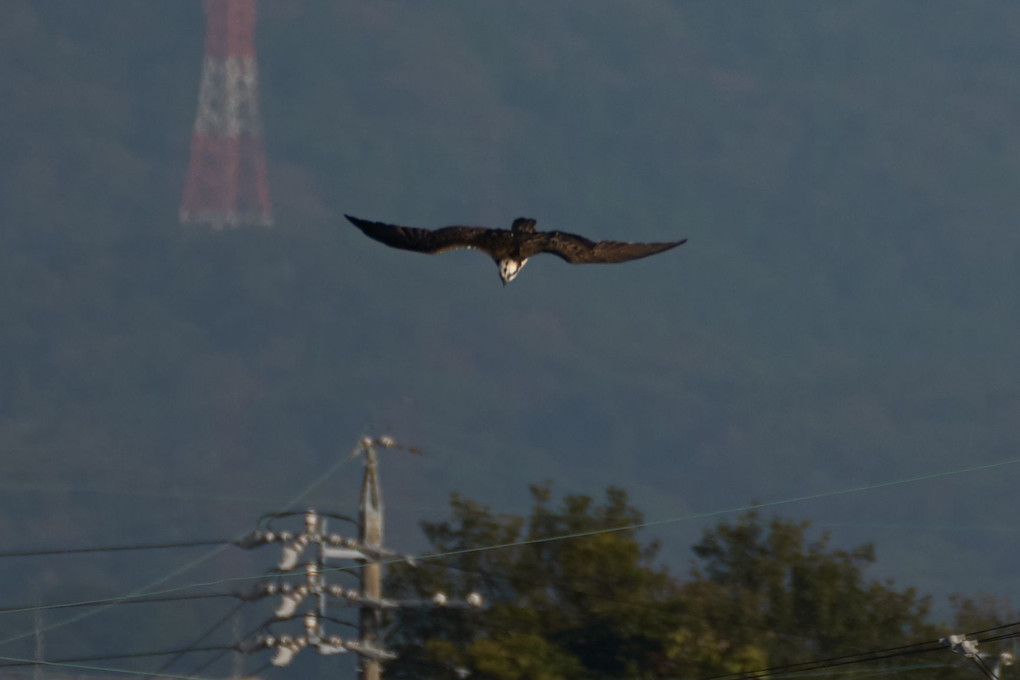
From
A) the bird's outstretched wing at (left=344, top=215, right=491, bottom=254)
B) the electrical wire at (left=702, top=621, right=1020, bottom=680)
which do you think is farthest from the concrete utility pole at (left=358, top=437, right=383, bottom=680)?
the electrical wire at (left=702, top=621, right=1020, bottom=680)

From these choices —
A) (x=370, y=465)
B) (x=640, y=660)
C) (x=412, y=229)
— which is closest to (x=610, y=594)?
(x=640, y=660)

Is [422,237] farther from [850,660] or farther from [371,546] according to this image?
[850,660]

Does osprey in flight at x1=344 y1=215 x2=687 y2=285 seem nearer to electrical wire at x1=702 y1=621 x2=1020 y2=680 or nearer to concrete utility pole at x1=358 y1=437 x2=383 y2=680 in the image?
concrete utility pole at x1=358 y1=437 x2=383 y2=680

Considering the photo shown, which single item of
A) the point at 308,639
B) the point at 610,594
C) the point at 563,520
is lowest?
the point at 308,639

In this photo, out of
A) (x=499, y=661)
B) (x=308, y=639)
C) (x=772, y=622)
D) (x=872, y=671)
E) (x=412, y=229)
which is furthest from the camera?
(x=772, y=622)

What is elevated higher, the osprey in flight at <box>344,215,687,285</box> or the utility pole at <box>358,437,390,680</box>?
the osprey in flight at <box>344,215,687,285</box>

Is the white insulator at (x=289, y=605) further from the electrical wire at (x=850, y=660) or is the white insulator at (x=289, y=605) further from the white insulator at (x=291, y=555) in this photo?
the electrical wire at (x=850, y=660)

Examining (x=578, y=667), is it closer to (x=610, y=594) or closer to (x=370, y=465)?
(x=610, y=594)
